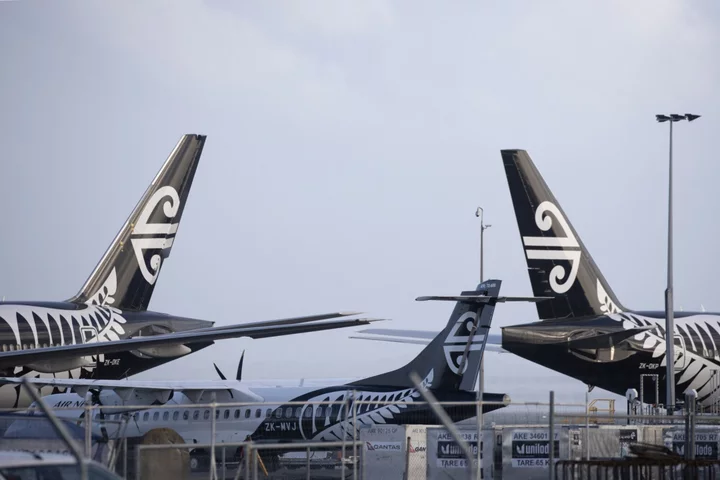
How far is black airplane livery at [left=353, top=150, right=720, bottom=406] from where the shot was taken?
31016 millimetres

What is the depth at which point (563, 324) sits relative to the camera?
102ft

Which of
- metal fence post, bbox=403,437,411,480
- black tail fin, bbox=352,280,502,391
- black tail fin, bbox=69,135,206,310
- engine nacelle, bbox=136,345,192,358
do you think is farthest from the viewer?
black tail fin, bbox=69,135,206,310

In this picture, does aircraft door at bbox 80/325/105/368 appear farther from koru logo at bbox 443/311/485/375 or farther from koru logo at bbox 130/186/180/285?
koru logo at bbox 443/311/485/375

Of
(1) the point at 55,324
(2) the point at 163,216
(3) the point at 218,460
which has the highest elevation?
(2) the point at 163,216

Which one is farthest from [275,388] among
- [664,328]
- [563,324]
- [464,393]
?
[664,328]

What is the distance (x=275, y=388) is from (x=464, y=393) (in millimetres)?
6177

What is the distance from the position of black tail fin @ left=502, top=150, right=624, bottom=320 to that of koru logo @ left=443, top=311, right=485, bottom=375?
2.70 metres

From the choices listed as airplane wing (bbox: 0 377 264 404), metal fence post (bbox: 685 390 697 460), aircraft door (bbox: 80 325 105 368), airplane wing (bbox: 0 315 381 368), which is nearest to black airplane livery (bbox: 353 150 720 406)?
airplane wing (bbox: 0 377 264 404)

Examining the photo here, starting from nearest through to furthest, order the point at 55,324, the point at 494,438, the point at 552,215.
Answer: the point at 494,438
the point at 55,324
the point at 552,215

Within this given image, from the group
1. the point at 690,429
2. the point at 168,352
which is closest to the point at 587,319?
the point at 168,352

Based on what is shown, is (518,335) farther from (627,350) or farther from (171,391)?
(171,391)

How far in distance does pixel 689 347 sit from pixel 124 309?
677 inches

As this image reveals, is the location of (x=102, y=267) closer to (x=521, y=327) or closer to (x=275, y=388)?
(x=275, y=388)

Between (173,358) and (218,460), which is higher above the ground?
(173,358)
